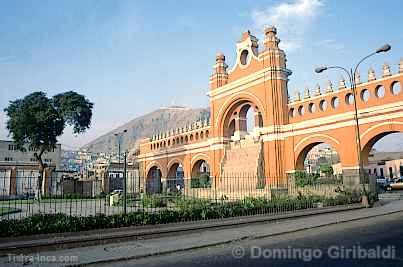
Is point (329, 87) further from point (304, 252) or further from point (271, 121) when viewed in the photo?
point (304, 252)

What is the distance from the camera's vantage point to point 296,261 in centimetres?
734

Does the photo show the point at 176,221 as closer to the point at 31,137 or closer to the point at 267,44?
the point at 267,44

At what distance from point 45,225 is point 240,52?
29455 mm

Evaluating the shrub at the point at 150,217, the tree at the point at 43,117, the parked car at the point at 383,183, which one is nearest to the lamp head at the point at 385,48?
the shrub at the point at 150,217

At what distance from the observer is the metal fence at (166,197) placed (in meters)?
15.4

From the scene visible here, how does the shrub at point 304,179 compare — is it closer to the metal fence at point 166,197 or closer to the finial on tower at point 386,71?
the metal fence at point 166,197

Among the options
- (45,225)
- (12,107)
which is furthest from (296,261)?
(12,107)

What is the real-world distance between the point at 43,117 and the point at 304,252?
123ft

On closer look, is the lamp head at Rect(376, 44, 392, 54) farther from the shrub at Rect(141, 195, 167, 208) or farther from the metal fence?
the shrub at Rect(141, 195, 167, 208)

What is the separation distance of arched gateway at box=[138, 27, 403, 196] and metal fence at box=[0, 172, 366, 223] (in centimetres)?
77

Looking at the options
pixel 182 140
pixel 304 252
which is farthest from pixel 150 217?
pixel 182 140

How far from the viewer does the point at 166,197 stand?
78.6 ft

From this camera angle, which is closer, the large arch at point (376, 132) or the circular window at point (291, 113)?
the large arch at point (376, 132)

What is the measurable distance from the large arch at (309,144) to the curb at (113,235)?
593 inches
